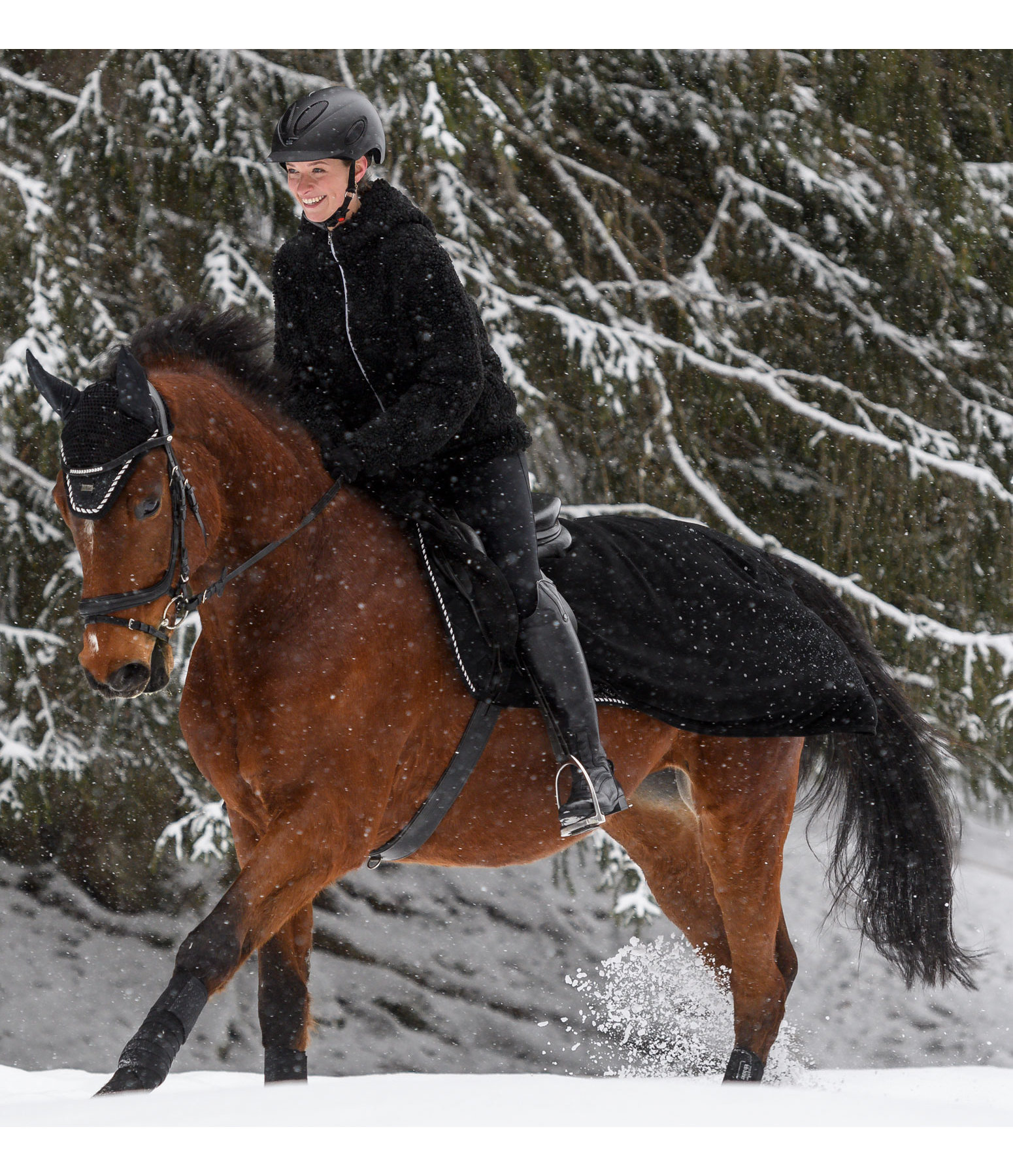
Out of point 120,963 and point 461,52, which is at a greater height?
point 461,52

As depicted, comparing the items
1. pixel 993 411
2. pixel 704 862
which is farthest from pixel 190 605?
pixel 993 411

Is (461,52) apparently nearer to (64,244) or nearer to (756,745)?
(64,244)

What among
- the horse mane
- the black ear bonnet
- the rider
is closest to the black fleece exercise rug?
the rider

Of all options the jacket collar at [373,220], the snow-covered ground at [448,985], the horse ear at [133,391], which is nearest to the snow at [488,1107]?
the horse ear at [133,391]

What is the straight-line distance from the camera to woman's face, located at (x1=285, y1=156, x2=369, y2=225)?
3.03 metres

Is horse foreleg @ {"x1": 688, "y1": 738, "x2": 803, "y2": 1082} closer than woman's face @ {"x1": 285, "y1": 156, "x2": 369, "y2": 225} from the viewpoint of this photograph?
No

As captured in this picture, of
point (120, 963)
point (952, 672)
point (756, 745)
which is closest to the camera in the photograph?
point (756, 745)

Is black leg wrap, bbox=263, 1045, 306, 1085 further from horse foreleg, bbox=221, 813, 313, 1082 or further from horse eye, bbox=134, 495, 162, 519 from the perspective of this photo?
horse eye, bbox=134, 495, 162, 519

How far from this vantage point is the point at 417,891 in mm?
7242

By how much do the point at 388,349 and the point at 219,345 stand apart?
45cm

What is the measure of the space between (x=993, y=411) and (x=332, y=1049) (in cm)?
547

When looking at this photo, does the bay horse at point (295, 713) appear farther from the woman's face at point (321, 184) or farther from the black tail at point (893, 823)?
the black tail at point (893, 823)

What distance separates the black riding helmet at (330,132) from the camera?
117 inches

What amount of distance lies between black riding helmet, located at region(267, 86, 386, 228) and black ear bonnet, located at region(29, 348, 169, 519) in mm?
824
